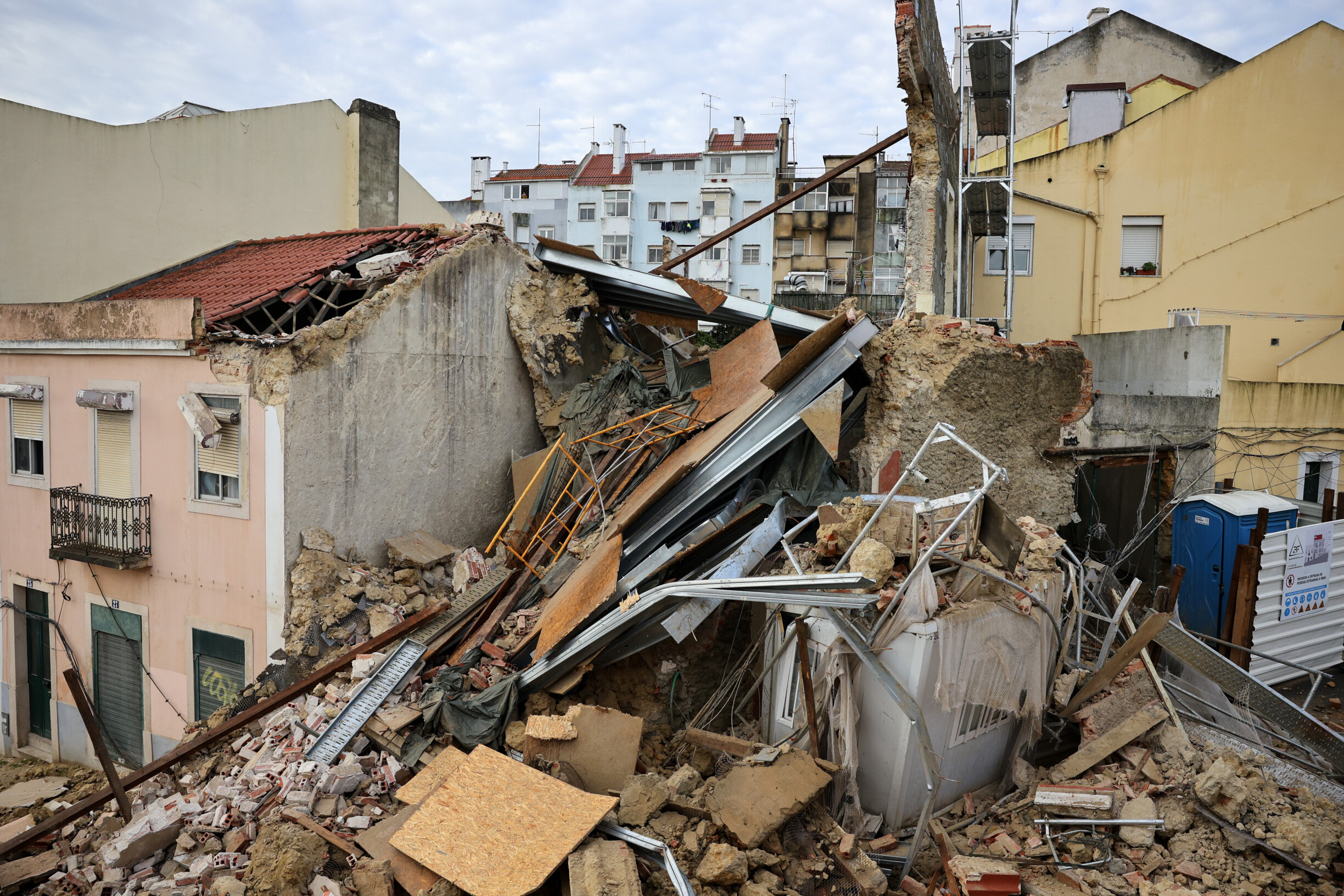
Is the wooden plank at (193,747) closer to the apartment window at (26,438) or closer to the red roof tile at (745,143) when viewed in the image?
the apartment window at (26,438)

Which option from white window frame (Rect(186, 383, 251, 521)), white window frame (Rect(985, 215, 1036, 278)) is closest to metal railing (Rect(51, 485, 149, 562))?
white window frame (Rect(186, 383, 251, 521))

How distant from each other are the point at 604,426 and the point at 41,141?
10642 mm

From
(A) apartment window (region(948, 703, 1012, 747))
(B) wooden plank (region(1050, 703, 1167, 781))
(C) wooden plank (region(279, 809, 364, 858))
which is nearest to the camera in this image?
(C) wooden plank (region(279, 809, 364, 858))

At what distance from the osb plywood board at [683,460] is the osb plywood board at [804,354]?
0.25 meters

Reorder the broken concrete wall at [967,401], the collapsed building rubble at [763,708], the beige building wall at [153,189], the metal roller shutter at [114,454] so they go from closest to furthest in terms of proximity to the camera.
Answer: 1. the collapsed building rubble at [763,708]
2. the broken concrete wall at [967,401]
3. the metal roller shutter at [114,454]
4. the beige building wall at [153,189]

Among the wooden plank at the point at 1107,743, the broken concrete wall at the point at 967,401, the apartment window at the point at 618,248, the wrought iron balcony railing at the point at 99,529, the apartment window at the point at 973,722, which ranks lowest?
the wooden plank at the point at 1107,743

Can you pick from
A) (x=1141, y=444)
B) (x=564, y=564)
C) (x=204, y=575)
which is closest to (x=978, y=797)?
(x=564, y=564)

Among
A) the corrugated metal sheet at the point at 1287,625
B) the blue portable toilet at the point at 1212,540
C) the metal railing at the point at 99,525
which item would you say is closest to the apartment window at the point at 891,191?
the blue portable toilet at the point at 1212,540

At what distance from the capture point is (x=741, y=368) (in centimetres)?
980

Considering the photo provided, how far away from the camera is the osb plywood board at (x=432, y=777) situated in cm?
632

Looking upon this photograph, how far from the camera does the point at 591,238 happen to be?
133 ft

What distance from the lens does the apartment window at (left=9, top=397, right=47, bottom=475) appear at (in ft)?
36.4

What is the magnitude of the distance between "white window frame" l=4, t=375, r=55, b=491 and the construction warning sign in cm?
1519

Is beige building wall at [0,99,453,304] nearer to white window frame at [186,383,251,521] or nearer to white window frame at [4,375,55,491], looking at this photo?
white window frame at [4,375,55,491]
